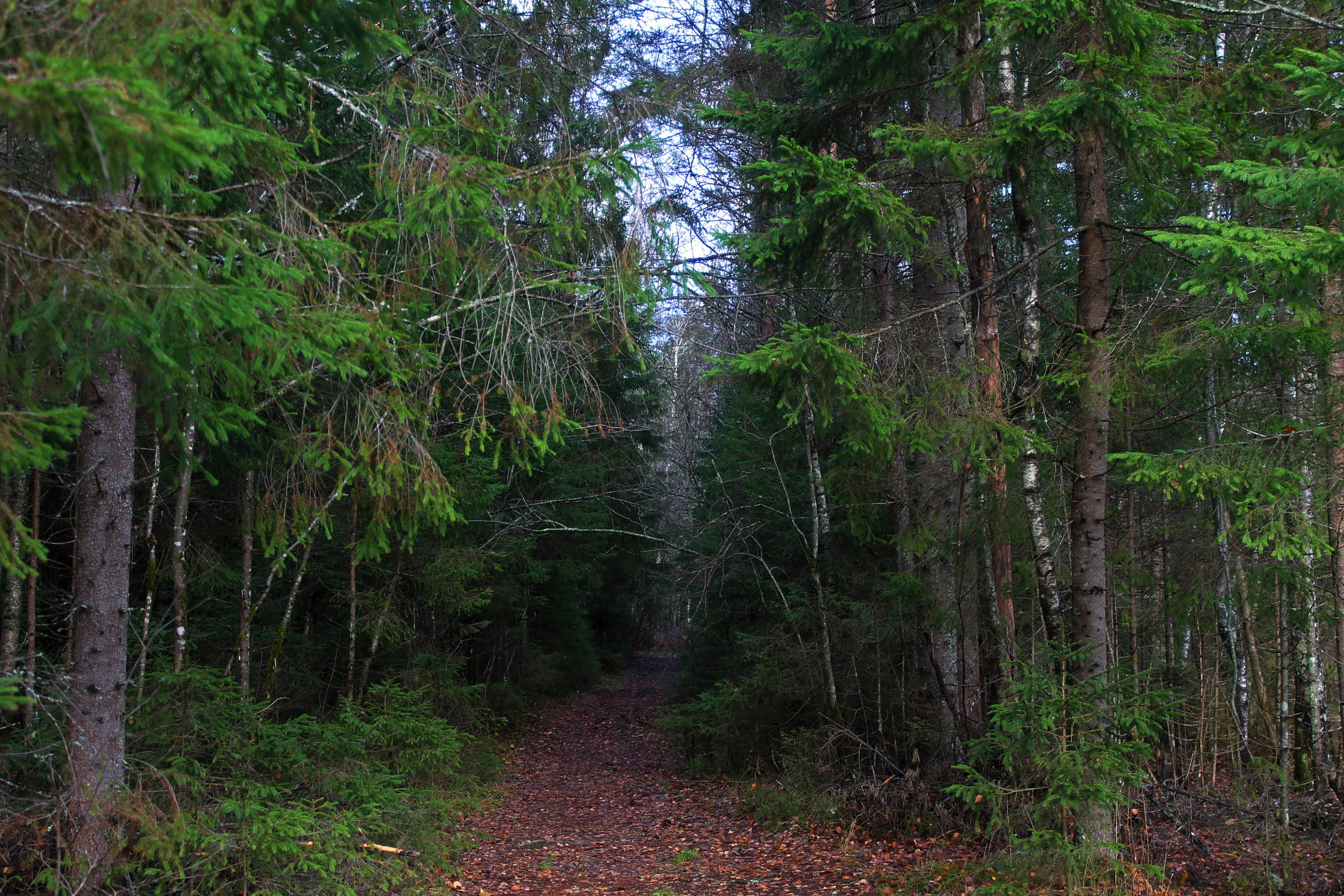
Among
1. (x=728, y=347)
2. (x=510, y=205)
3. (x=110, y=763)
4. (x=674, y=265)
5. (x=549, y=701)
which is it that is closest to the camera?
(x=110, y=763)

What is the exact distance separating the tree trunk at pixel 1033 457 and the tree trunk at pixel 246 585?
6857mm

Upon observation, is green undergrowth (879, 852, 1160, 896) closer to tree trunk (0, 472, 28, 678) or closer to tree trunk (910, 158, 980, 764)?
tree trunk (910, 158, 980, 764)

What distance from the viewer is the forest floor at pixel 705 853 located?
241 inches

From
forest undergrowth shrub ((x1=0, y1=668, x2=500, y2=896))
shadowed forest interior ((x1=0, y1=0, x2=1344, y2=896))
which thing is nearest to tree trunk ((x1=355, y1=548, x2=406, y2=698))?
shadowed forest interior ((x1=0, y1=0, x2=1344, y2=896))

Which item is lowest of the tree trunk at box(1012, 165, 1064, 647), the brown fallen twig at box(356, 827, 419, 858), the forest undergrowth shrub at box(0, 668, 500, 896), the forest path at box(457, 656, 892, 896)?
the forest path at box(457, 656, 892, 896)

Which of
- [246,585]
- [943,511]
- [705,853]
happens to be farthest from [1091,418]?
[246,585]

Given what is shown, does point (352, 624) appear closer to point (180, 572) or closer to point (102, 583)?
point (180, 572)

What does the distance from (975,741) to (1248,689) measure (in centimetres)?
662

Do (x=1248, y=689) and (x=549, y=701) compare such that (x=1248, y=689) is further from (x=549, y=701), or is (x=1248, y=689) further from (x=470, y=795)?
(x=549, y=701)

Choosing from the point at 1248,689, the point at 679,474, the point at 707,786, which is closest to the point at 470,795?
the point at 707,786

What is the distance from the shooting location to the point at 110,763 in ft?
15.8

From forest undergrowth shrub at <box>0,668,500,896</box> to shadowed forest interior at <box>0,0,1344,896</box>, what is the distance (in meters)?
0.06

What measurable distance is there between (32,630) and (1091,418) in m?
8.34

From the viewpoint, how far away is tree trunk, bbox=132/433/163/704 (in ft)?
20.1
